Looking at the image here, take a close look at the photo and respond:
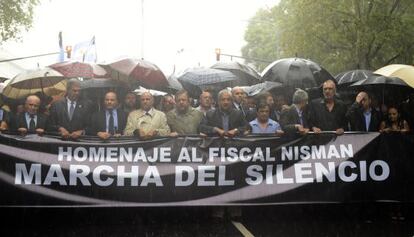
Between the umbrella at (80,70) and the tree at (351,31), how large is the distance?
1240 centimetres

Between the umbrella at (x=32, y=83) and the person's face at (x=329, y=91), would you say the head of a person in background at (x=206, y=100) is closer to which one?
the person's face at (x=329, y=91)

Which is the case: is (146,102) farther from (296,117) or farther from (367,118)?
(367,118)

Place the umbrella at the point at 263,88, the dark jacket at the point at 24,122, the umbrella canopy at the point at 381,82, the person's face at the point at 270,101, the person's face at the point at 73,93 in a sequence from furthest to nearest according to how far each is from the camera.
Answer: the umbrella at the point at 263,88, the umbrella canopy at the point at 381,82, the person's face at the point at 270,101, the person's face at the point at 73,93, the dark jacket at the point at 24,122

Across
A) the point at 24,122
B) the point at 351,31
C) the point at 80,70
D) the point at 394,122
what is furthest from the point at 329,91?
the point at 351,31

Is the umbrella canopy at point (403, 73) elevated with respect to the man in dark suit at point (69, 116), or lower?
elevated

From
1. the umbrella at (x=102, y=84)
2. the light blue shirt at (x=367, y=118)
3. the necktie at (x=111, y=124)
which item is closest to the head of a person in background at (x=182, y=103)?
the necktie at (x=111, y=124)

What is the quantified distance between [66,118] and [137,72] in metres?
1.79

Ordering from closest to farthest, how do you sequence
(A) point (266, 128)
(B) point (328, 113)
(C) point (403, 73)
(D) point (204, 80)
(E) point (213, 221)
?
(E) point (213, 221)
(A) point (266, 128)
(B) point (328, 113)
(D) point (204, 80)
(C) point (403, 73)

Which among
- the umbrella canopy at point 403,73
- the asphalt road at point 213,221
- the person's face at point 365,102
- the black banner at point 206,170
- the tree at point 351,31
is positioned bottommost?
the asphalt road at point 213,221

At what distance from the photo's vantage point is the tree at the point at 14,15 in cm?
2455

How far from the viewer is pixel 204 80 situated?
10031 mm

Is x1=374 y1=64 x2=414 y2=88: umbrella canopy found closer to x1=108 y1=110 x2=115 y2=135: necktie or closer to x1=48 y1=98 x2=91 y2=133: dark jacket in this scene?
x1=108 y1=110 x2=115 y2=135: necktie

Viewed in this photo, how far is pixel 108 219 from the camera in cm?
743

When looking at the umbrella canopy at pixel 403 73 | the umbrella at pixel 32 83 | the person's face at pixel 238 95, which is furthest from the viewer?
the umbrella canopy at pixel 403 73
